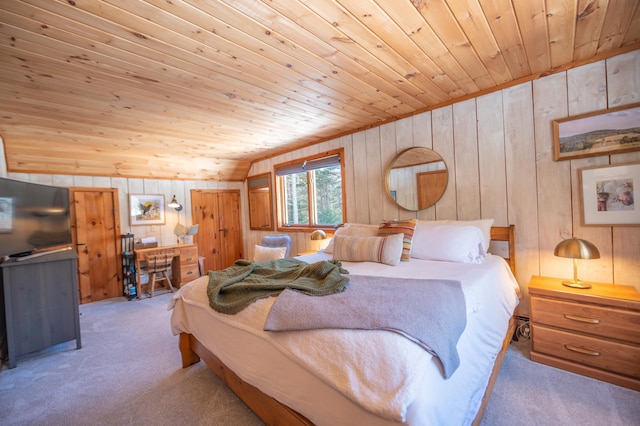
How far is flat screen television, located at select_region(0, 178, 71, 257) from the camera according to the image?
2283 millimetres

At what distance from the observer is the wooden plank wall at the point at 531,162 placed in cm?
202

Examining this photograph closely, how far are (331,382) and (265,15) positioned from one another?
1760mm

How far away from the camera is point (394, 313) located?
3.68 feet

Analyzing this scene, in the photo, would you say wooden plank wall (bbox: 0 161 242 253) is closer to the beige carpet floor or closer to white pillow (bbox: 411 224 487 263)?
the beige carpet floor

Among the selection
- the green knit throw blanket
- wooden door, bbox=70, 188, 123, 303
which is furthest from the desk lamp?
wooden door, bbox=70, 188, 123, 303

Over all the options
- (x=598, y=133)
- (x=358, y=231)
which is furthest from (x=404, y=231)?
(x=598, y=133)

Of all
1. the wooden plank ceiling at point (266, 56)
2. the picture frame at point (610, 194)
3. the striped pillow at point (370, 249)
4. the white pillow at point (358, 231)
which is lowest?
the striped pillow at point (370, 249)

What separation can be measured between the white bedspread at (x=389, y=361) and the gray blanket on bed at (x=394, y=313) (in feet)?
0.13

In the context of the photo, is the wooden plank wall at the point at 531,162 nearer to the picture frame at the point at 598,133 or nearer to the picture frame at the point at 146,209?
the picture frame at the point at 598,133

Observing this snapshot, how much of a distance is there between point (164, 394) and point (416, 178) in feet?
9.67

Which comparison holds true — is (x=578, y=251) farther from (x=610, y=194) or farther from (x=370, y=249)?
(x=370, y=249)

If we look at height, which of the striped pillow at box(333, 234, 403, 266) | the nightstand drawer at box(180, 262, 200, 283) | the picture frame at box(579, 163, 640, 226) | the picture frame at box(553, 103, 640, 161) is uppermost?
the picture frame at box(553, 103, 640, 161)

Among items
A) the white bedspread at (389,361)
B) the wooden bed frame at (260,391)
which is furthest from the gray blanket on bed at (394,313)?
the wooden bed frame at (260,391)

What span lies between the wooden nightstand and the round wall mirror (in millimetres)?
1234
